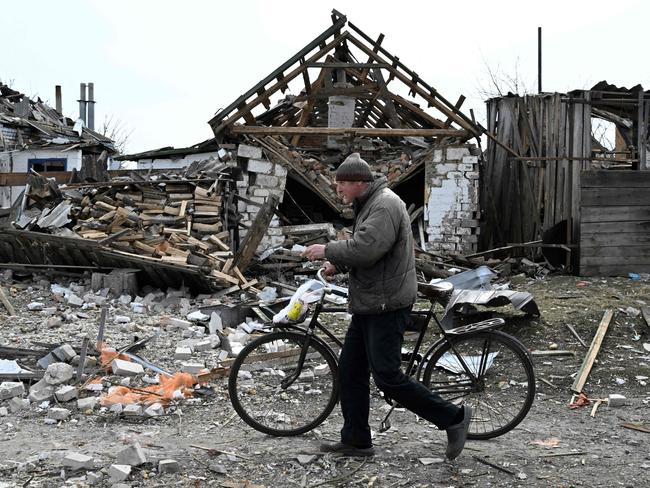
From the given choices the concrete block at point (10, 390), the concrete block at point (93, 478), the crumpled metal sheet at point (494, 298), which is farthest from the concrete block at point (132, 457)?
the crumpled metal sheet at point (494, 298)

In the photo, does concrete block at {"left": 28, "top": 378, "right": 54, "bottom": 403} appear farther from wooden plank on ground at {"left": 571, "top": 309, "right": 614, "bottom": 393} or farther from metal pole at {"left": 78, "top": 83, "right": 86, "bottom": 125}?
metal pole at {"left": 78, "top": 83, "right": 86, "bottom": 125}

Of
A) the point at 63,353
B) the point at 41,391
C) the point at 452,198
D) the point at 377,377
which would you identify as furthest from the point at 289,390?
the point at 452,198

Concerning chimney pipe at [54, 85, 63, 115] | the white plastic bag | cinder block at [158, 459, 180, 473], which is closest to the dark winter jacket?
the white plastic bag

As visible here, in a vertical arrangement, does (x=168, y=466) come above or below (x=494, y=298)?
below

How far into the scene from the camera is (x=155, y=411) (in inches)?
239

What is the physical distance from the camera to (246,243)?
1253 cm

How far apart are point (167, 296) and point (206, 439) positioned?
6666 mm

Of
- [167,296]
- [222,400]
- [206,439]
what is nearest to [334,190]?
[167,296]

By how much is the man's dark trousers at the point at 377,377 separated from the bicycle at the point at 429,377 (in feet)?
1.07

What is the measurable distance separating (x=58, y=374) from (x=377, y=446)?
310 cm

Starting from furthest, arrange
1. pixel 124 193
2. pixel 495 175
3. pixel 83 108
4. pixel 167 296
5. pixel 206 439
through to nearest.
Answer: pixel 83 108 < pixel 495 175 < pixel 124 193 < pixel 167 296 < pixel 206 439

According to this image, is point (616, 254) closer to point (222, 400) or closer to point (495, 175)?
point (495, 175)

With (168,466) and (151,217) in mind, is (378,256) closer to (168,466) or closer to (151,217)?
(168,466)

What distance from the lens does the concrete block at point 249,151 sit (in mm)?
15734
